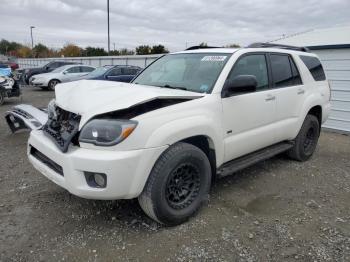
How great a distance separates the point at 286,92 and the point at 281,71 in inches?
12.3

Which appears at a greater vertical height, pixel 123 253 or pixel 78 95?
pixel 78 95

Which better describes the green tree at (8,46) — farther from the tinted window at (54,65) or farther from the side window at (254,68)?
the side window at (254,68)

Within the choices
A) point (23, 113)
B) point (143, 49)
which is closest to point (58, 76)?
point (23, 113)

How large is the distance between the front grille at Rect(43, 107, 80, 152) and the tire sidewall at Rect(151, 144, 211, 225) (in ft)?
2.90

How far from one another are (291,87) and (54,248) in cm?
375

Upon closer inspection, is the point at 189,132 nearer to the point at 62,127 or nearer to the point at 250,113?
the point at 250,113

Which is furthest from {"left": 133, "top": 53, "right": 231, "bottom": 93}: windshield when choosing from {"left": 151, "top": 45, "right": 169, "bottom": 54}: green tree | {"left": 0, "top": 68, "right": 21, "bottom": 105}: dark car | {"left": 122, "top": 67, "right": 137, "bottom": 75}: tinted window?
{"left": 151, "top": 45, "right": 169, "bottom": 54}: green tree

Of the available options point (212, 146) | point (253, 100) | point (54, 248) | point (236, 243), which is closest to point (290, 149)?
point (253, 100)

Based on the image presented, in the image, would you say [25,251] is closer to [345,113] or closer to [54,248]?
[54,248]

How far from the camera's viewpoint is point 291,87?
4.88 m

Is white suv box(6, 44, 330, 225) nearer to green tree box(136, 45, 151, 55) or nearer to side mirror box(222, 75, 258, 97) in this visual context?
side mirror box(222, 75, 258, 97)

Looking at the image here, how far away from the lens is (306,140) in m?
Result: 5.66

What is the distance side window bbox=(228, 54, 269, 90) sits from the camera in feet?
13.2

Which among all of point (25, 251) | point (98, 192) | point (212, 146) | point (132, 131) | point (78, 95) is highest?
point (78, 95)
